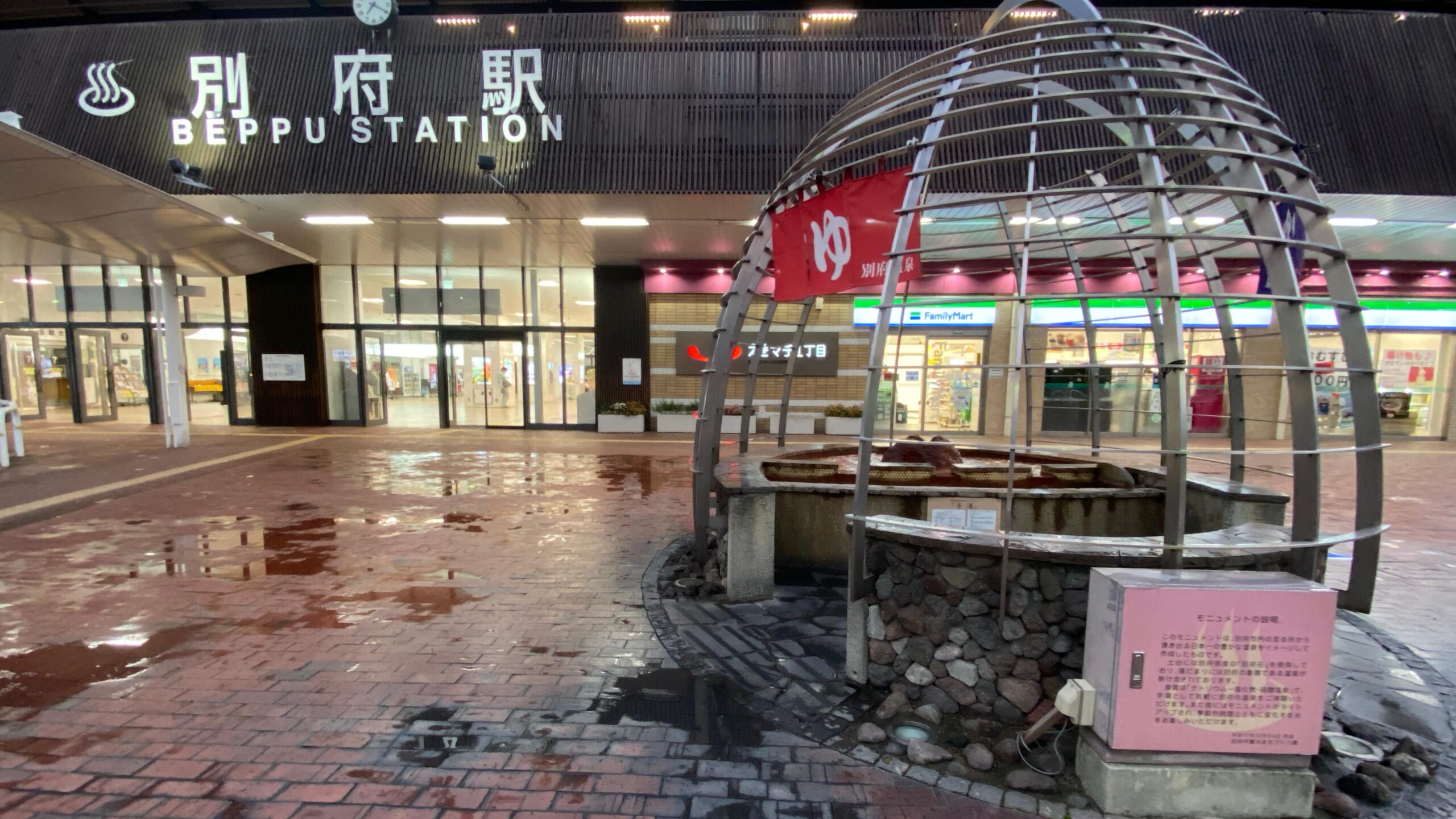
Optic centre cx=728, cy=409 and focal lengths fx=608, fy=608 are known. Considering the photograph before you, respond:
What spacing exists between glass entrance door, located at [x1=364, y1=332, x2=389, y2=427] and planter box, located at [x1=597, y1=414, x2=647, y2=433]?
6710 millimetres

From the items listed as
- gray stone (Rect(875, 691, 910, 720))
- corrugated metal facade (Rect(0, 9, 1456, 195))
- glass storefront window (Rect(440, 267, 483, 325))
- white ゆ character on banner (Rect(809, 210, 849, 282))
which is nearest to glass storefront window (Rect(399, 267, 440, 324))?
glass storefront window (Rect(440, 267, 483, 325))

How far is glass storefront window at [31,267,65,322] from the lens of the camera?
16.5 m

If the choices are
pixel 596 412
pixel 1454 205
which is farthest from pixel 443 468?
pixel 1454 205

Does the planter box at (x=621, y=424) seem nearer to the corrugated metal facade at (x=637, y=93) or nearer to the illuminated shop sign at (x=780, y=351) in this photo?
the illuminated shop sign at (x=780, y=351)

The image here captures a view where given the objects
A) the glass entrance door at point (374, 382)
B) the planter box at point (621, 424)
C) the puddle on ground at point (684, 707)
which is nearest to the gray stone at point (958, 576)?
the puddle on ground at point (684, 707)

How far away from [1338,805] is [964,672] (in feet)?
5.42

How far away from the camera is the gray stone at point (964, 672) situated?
3.46 metres

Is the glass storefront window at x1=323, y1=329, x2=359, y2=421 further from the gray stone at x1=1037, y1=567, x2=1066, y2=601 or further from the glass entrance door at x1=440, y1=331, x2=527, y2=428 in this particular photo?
the gray stone at x1=1037, y1=567, x2=1066, y2=601

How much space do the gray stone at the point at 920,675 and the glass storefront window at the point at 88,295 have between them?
22.7m

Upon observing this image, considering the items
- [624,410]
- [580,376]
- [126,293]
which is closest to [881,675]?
[624,410]

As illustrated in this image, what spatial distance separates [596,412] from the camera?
16797mm

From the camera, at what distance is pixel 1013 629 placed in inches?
133

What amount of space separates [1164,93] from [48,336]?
2484 centimetres

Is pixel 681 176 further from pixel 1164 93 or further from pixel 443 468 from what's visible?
pixel 1164 93
